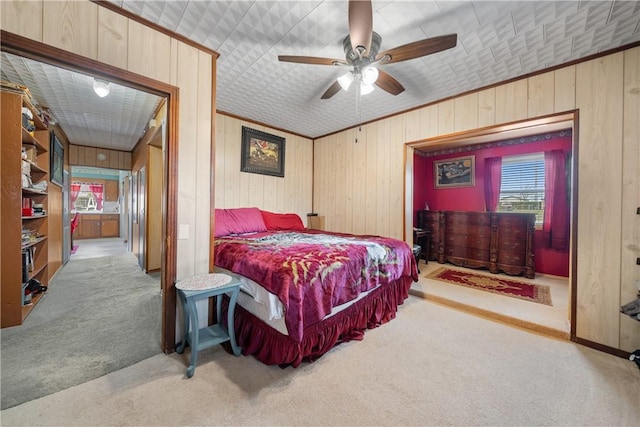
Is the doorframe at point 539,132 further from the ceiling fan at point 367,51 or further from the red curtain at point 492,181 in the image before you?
the ceiling fan at point 367,51

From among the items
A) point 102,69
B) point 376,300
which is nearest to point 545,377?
point 376,300

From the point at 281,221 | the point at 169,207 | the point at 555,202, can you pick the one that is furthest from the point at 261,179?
the point at 555,202

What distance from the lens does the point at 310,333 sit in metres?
1.80

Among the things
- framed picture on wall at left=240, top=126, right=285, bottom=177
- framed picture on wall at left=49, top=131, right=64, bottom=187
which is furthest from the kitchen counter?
framed picture on wall at left=240, top=126, right=285, bottom=177

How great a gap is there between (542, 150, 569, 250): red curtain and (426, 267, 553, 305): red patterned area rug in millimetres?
979

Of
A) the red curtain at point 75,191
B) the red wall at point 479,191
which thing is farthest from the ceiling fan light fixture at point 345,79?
the red curtain at point 75,191

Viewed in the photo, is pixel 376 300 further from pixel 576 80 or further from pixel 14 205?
pixel 14 205

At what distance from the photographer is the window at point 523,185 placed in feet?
13.3

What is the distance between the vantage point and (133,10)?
1688mm

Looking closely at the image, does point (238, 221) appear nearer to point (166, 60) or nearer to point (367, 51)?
point (166, 60)

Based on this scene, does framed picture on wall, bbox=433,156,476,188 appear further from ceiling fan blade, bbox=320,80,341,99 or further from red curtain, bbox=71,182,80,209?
red curtain, bbox=71,182,80,209

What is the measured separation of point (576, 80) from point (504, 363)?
257 cm

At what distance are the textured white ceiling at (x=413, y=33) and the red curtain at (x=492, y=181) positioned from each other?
2261 mm

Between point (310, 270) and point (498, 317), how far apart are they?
220 cm
